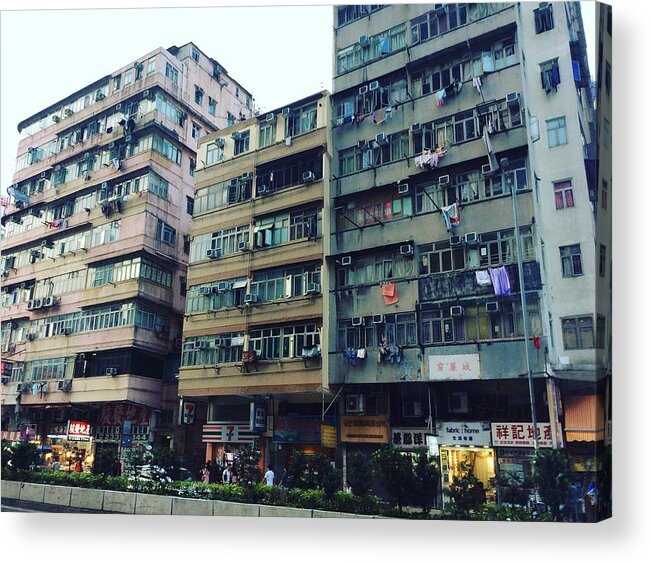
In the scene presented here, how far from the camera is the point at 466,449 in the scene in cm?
1802

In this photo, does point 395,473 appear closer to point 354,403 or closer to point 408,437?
point 408,437

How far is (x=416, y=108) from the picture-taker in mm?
21078

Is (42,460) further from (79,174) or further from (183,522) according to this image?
(79,174)

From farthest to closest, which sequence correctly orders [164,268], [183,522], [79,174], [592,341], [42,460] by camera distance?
[79,174] → [164,268] → [42,460] → [183,522] → [592,341]

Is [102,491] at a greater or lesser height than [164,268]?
lesser

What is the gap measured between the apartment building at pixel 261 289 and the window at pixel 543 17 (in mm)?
7571

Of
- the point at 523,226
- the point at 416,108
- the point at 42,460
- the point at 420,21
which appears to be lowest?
the point at 42,460

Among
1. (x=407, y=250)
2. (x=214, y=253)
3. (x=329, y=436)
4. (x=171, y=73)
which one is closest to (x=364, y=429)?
(x=329, y=436)

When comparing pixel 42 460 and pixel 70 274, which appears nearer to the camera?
pixel 42 460

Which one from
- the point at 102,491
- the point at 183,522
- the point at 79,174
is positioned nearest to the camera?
the point at 183,522

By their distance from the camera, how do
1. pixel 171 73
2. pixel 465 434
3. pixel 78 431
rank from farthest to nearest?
pixel 171 73
pixel 78 431
pixel 465 434

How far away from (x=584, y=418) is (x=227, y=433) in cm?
1210

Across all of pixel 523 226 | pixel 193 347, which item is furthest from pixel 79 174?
pixel 523 226

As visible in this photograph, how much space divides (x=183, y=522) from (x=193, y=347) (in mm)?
7963
